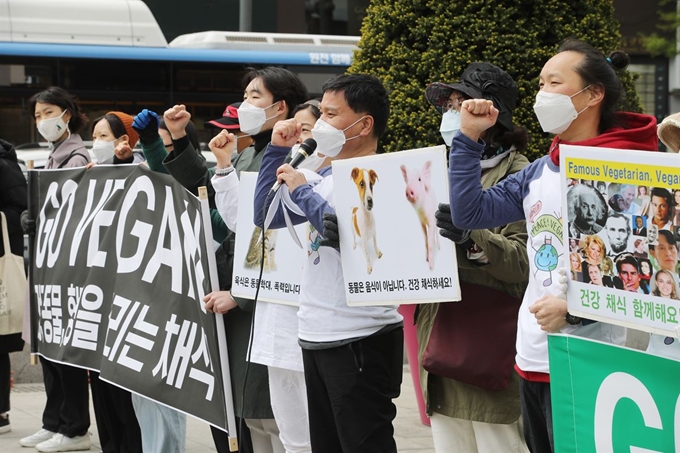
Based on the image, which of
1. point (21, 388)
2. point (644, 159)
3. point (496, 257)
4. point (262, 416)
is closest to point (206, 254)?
point (262, 416)

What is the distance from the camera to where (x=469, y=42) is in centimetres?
671

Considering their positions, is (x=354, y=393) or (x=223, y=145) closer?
(x=354, y=393)

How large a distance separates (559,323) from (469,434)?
3.68ft

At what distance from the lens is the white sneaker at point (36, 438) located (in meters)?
6.37

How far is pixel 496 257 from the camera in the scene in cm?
363

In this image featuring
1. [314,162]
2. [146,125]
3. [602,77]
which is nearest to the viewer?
[602,77]

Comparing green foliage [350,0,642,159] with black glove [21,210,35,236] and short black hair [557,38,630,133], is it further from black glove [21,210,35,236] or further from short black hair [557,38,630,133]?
short black hair [557,38,630,133]

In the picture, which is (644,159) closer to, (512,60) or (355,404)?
(355,404)

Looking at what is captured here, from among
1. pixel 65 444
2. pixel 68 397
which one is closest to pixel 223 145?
pixel 68 397

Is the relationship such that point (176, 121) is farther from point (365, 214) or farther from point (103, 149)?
point (103, 149)

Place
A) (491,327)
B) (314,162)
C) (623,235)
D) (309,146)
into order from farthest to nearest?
(314,162)
(491,327)
(309,146)
(623,235)

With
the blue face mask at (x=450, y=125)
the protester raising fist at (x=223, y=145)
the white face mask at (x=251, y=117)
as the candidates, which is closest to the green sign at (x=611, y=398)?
the blue face mask at (x=450, y=125)

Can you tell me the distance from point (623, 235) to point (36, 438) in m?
4.55

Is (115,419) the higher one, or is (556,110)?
(556,110)
